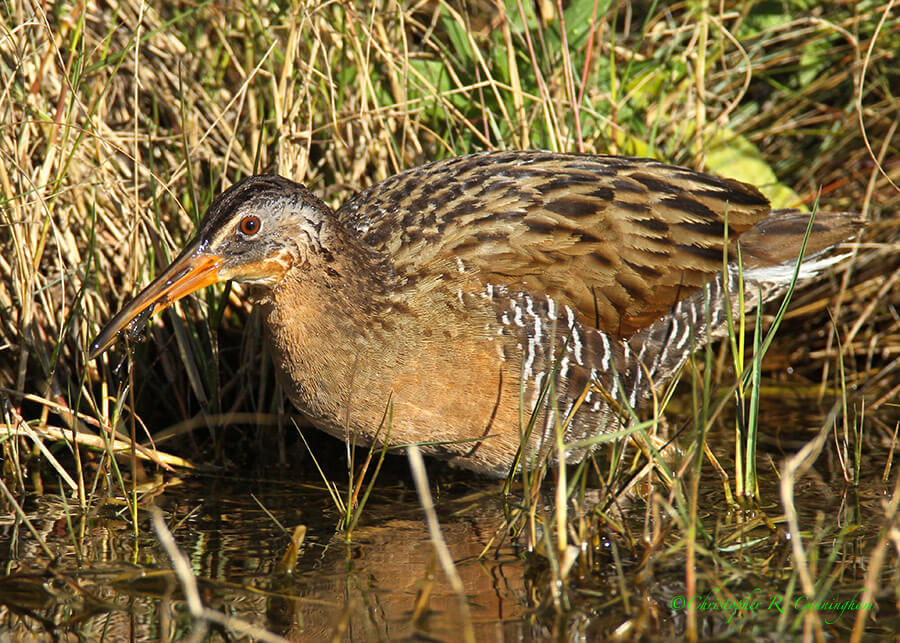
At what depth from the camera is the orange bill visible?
11.0 ft

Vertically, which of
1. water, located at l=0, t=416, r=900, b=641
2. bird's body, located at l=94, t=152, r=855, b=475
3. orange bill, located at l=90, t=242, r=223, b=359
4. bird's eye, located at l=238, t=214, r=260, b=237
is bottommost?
water, located at l=0, t=416, r=900, b=641

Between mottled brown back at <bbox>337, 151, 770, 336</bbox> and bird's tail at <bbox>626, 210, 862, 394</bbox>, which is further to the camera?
bird's tail at <bbox>626, 210, 862, 394</bbox>

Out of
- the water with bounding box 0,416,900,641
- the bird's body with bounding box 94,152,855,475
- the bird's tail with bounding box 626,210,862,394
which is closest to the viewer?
the water with bounding box 0,416,900,641

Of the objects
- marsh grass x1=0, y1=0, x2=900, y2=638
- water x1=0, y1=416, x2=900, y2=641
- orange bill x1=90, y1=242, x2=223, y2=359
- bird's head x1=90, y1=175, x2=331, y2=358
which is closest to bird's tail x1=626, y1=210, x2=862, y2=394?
marsh grass x1=0, y1=0, x2=900, y2=638

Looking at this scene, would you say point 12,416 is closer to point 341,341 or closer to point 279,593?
point 341,341

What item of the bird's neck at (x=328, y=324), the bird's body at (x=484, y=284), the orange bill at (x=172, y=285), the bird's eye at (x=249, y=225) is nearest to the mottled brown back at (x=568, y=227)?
the bird's body at (x=484, y=284)

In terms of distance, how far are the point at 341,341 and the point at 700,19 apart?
2750 millimetres

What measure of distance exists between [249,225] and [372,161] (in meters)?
1.46

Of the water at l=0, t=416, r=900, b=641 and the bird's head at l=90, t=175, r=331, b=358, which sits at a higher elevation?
the bird's head at l=90, t=175, r=331, b=358

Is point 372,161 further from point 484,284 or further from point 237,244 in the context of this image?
point 237,244

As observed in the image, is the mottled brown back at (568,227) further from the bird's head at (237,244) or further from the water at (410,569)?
the water at (410,569)

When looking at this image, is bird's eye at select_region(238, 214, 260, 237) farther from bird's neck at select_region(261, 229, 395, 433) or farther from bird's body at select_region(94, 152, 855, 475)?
bird's neck at select_region(261, 229, 395, 433)

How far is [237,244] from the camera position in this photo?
3.39 metres

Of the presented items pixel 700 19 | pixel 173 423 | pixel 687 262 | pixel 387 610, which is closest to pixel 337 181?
pixel 173 423
